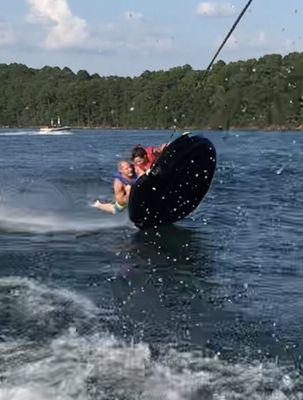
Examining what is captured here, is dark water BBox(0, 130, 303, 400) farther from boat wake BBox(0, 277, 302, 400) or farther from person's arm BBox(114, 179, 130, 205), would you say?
person's arm BBox(114, 179, 130, 205)

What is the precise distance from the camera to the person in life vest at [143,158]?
1199 centimetres

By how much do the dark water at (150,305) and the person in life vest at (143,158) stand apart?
115 centimetres

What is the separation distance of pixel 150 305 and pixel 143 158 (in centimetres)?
439

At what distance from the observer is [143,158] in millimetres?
12039

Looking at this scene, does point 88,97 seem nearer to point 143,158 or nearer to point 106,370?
point 143,158

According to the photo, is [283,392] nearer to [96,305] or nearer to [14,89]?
Result: [96,305]

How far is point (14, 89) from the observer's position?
156m

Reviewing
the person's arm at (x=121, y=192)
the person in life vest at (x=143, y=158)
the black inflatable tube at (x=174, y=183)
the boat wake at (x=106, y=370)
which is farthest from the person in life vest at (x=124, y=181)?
the boat wake at (x=106, y=370)

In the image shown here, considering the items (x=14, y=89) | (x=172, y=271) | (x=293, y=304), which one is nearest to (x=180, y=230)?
(x=172, y=271)

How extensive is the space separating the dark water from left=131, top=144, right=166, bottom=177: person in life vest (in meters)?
1.15

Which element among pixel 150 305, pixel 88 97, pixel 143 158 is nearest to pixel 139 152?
pixel 143 158

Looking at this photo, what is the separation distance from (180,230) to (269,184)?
8903mm

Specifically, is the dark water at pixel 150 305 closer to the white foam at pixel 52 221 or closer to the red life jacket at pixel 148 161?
the white foam at pixel 52 221

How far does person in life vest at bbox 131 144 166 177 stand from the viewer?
1199 centimetres
